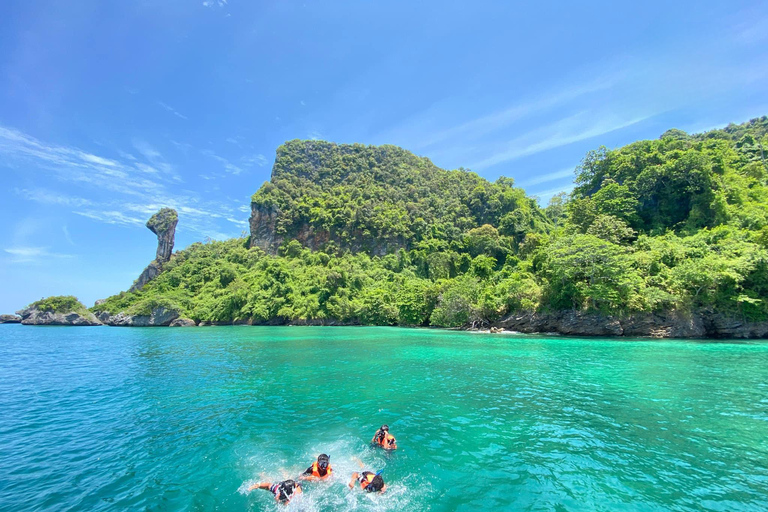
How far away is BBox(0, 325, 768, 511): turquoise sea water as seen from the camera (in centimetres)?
694

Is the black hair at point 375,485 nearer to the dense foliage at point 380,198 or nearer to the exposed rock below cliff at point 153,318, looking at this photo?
the dense foliage at point 380,198

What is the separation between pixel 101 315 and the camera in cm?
8794

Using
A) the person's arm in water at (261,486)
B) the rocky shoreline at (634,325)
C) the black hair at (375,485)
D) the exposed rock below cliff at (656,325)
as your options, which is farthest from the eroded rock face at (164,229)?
the black hair at (375,485)

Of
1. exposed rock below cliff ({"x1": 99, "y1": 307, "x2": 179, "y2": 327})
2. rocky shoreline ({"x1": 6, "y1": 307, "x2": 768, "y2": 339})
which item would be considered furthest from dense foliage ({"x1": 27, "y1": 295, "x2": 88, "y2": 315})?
rocky shoreline ({"x1": 6, "y1": 307, "x2": 768, "y2": 339})

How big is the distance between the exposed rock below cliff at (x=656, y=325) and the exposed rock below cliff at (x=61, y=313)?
10924 cm

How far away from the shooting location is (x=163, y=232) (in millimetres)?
111875

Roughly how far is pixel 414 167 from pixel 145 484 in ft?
428

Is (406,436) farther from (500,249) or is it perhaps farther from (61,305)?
(61,305)

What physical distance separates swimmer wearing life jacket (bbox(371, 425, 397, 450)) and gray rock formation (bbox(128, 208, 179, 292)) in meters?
121

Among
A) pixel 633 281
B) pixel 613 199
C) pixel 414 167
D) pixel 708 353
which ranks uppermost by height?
pixel 414 167

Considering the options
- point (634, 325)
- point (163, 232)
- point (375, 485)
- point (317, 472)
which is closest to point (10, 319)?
point (163, 232)

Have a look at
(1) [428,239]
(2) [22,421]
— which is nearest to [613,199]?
(1) [428,239]

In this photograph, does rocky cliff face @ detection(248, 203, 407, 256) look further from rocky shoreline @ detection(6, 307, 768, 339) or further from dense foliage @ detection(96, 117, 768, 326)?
rocky shoreline @ detection(6, 307, 768, 339)

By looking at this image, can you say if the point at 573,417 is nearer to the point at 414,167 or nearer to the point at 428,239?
the point at 428,239
